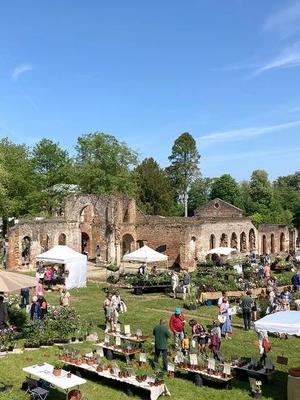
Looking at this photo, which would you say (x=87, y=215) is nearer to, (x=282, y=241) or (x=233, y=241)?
(x=233, y=241)

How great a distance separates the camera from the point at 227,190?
74.0m

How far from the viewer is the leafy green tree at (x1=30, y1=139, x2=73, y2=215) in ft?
159

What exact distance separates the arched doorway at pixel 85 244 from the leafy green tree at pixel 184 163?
104ft

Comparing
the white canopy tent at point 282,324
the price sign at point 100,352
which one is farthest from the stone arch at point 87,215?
the white canopy tent at point 282,324

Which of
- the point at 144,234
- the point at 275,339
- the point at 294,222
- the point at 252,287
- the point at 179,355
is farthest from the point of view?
the point at 294,222

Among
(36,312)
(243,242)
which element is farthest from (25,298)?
(243,242)

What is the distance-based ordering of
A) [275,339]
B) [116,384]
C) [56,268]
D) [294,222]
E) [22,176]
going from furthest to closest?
[294,222] → [22,176] → [56,268] → [275,339] → [116,384]

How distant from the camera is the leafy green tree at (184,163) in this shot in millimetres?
70062

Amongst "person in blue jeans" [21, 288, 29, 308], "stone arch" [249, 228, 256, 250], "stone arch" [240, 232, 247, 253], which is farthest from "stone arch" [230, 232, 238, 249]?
"person in blue jeans" [21, 288, 29, 308]

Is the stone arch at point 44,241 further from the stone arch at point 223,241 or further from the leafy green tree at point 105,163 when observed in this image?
the leafy green tree at point 105,163

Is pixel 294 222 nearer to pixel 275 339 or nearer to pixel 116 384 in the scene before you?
pixel 275 339

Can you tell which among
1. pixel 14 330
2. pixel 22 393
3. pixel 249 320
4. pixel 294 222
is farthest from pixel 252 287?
pixel 294 222

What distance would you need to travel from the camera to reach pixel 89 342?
50.5ft

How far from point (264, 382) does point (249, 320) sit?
19.1 feet
